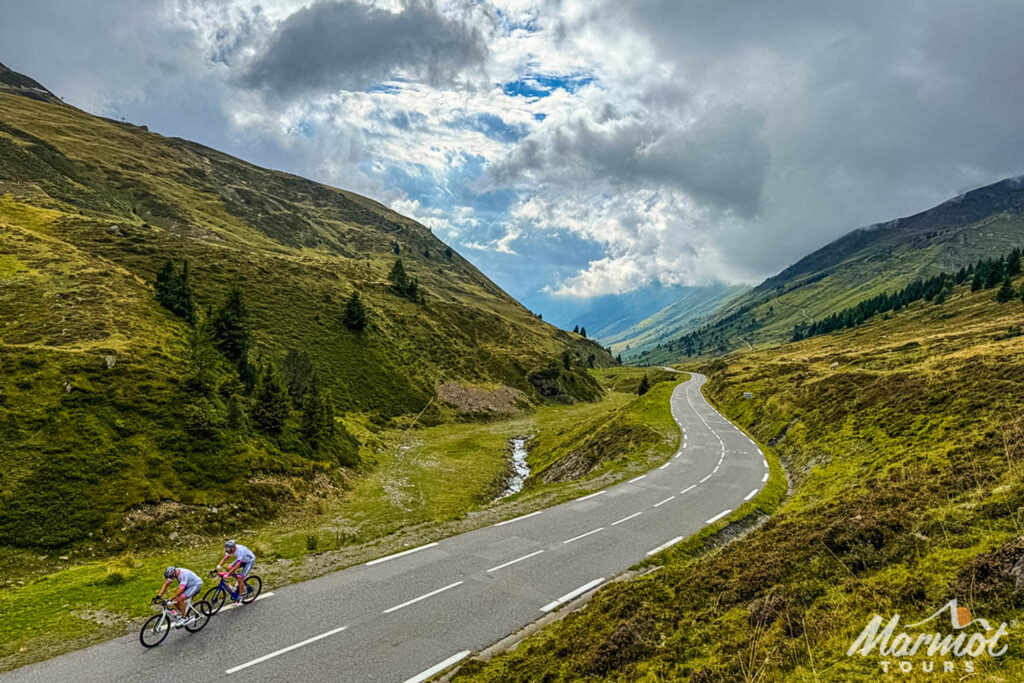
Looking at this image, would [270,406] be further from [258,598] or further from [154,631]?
[154,631]

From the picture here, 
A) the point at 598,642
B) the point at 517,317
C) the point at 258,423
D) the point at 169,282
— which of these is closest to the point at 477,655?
the point at 598,642

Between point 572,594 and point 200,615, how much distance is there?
13730mm

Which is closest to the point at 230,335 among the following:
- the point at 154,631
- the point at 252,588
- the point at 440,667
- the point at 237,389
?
the point at 237,389

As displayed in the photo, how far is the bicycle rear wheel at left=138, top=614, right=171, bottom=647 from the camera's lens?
14.6 metres

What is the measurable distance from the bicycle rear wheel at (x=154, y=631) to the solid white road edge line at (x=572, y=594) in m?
12.9

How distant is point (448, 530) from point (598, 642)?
45.3ft

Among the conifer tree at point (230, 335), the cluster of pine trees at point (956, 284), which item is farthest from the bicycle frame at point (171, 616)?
the cluster of pine trees at point (956, 284)

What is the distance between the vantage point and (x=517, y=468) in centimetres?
5550

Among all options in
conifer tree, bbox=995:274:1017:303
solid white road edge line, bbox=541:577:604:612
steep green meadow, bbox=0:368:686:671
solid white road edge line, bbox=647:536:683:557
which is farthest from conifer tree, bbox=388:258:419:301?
conifer tree, bbox=995:274:1017:303

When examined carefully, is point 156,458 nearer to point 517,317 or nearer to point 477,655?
point 477,655

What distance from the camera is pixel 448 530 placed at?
2447 cm

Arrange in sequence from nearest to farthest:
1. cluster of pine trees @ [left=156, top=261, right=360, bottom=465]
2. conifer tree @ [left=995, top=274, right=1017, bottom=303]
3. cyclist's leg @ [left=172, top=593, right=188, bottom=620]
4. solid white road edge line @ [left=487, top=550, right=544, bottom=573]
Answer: cyclist's leg @ [left=172, top=593, right=188, bottom=620], solid white road edge line @ [left=487, top=550, right=544, bottom=573], cluster of pine trees @ [left=156, top=261, right=360, bottom=465], conifer tree @ [left=995, top=274, right=1017, bottom=303]

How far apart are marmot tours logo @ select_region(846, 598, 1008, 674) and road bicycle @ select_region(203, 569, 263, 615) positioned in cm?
1925

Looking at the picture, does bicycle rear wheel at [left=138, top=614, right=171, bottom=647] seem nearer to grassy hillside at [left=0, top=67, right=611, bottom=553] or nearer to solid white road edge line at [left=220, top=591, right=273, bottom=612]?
solid white road edge line at [left=220, top=591, right=273, bottom=612]
